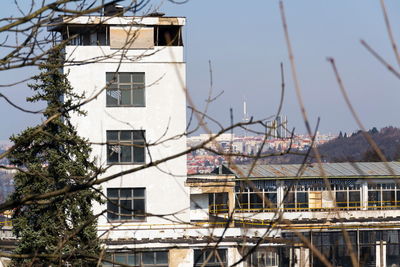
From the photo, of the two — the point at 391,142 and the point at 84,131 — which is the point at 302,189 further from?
the point at 391,142

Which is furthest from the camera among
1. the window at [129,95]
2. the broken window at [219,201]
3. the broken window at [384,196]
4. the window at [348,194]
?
the broken window at [384,196]

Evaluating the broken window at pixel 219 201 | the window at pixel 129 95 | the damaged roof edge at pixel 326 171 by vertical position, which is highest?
the window at pixel 129 95

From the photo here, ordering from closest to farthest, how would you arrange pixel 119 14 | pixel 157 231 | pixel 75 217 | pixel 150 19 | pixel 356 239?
pixel 119 14
pixel 75 217
pixel 150 19
pixel 157 231
pixel 356 239

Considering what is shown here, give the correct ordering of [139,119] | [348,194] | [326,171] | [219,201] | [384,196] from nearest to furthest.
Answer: [139,119]
[219,201]
[348,194]
[326,171]
[384,196]

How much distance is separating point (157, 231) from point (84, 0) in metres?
31.2

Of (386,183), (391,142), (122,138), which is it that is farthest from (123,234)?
(391,142)

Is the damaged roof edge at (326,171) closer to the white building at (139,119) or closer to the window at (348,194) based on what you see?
the window at (348,194)

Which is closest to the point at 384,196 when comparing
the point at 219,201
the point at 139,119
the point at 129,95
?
the point at 219,201

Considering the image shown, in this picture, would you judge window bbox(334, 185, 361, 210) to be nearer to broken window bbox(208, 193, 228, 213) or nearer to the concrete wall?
broken window bbox(208, 193, 228, 213)

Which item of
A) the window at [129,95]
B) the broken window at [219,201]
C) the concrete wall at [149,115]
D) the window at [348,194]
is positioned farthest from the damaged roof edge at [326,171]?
the window at [129,95]

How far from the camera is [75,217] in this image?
28297 mm

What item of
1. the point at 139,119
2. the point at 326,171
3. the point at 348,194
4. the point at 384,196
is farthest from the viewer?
the point at 384,196

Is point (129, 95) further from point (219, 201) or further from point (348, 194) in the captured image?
point (348, 194)

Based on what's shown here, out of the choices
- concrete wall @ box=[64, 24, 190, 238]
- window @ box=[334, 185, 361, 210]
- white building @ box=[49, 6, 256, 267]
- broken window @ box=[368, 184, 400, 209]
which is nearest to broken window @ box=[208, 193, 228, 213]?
white building @ box=[49, 6, 256, 267]
